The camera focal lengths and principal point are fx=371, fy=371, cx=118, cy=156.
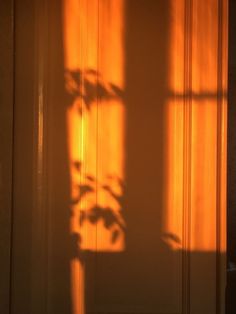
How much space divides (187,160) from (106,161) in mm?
487

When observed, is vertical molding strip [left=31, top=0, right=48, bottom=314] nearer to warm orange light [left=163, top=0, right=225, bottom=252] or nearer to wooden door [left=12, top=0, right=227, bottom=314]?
wooden door [left=12, top=0, right=227, bottom=314]

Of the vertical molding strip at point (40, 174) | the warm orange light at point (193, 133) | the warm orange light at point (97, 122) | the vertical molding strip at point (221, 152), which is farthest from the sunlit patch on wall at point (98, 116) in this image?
the vertical molding strip at point (221, 152)

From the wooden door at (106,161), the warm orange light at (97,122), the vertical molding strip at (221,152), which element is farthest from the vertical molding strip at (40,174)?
the vertical molding strip at (221,152)

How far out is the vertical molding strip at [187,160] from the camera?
7.29 ft

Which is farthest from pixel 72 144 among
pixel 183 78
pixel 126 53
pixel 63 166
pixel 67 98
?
pixel 183 78

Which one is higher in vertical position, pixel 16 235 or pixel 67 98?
pixel 67 98

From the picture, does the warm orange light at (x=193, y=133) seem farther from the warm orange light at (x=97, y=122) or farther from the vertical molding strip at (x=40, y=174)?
the vertical molding strip at (x=40, y=174)

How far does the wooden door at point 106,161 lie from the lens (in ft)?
7.32

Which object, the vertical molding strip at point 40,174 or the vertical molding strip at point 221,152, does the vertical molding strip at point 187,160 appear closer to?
the vertical molding strip at point 221,152

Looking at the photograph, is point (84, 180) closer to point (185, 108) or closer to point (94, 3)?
point (185, 108)

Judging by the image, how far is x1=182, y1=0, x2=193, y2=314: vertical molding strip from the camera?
2.22 m

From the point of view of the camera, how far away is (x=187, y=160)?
2.23m

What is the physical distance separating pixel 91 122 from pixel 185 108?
57 cm

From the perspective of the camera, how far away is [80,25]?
2.24 m
